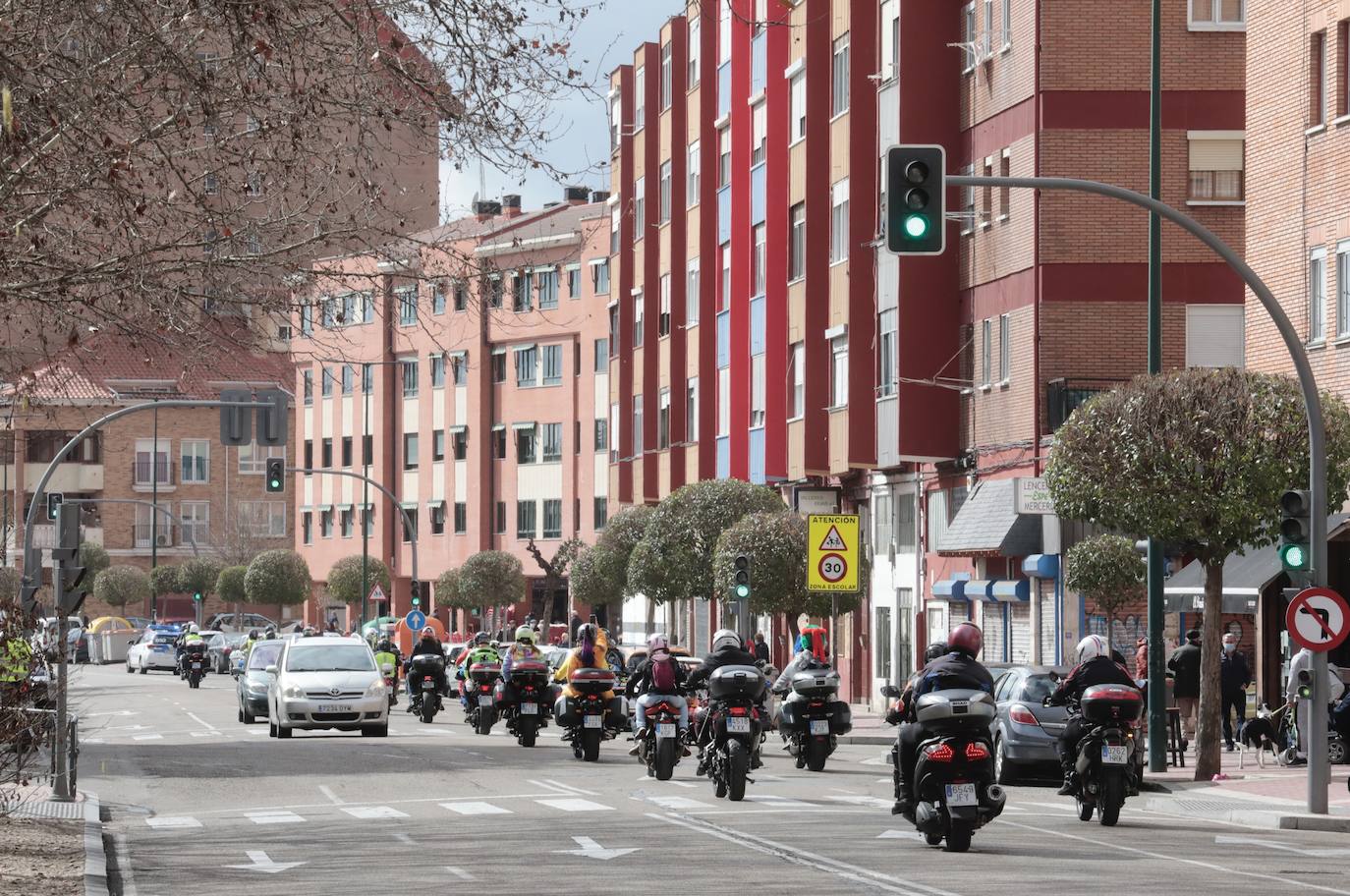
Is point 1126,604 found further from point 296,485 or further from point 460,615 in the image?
point 296,485

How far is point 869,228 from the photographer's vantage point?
49.8 meters

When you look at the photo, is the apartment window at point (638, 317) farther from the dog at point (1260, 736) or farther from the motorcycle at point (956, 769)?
the motorcycle at point (956, 769)

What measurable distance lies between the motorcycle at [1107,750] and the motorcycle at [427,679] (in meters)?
24.0

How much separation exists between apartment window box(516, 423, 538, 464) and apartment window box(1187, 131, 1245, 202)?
5647 cm

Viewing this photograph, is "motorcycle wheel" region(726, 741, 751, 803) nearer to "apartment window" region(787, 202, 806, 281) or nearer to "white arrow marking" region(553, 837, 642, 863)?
"white arrow marking" region(553, 837, 642, 863)

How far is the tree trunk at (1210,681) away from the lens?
2706 cm

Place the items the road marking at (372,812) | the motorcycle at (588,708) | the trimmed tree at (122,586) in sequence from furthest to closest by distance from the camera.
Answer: the trimmed tree at (122,586) < the motorcycle at (588,708) < the road marking at (372,812)

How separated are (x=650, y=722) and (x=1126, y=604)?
55.3 feet

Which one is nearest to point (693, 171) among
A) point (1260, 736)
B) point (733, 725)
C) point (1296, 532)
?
point (1260, 736)

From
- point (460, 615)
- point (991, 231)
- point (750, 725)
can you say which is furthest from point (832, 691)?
point (460, 615)

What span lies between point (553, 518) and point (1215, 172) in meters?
55.8

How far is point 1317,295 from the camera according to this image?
114 ft

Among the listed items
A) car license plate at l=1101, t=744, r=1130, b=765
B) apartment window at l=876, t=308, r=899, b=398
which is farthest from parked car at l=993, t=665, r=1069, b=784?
apartment window at l=876, t=308, r=899, b=398

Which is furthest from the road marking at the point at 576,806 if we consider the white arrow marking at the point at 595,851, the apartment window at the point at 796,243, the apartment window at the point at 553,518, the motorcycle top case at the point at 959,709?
the apartment window at the point at 553,518
